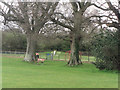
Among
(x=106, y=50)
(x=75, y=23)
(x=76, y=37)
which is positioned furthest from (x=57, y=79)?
(x=76, y=37)

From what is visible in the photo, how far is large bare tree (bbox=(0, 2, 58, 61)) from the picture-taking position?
2569 centimetres

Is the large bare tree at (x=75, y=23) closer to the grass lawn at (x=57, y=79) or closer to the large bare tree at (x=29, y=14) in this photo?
the large bare tree at (x=29, y=14)

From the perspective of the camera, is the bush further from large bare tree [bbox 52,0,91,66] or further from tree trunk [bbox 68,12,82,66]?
large bare tree [bbox 52,0,91,66]

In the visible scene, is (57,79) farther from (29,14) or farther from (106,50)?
(29,14)

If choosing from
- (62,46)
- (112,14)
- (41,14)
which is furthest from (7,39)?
(112,14)

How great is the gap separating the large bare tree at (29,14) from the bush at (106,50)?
7630 mm

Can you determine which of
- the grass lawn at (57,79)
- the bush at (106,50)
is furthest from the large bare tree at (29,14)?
the grass lawn at (57,79)

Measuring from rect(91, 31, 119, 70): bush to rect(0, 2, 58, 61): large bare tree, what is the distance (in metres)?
7.63

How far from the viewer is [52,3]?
2653cm

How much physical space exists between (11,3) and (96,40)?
596 inches

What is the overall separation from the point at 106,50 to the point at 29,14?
13742mm

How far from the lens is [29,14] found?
90.2 ft

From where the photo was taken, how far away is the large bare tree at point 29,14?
25688 mm

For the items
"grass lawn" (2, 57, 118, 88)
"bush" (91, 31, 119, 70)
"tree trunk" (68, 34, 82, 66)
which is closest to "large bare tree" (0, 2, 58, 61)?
"tree trunk" (68, 34, 82, 66)
